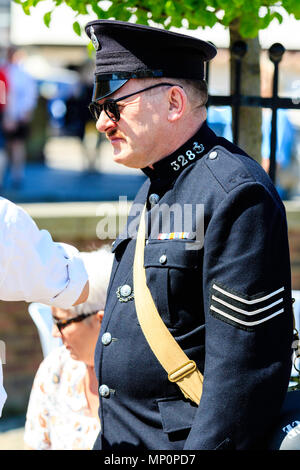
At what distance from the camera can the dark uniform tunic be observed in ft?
6.77

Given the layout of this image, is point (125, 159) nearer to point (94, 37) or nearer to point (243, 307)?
point (94, 37)

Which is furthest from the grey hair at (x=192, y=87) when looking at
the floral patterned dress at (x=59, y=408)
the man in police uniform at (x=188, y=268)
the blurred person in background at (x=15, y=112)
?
the blurred person in background at (x=15, y=112)

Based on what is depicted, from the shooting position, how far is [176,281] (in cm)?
221

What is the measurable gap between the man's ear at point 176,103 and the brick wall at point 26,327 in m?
3.30

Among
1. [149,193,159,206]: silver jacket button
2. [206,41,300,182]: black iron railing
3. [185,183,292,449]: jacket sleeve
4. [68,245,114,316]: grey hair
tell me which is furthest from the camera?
[206,41,300,182]: black iron railing

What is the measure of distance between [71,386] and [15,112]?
8.44 m

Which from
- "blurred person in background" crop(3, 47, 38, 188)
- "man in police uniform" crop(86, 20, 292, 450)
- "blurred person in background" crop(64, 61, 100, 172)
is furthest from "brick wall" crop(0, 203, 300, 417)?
"blurred person in background" crop(64, 61, 100, 172)

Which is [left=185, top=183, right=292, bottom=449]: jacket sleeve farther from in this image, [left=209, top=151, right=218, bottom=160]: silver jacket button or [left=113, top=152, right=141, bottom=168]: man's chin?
[left=113, top=152, right=141, bottom=168]: man's chin

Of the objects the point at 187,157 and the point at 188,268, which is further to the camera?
the point at 187,157

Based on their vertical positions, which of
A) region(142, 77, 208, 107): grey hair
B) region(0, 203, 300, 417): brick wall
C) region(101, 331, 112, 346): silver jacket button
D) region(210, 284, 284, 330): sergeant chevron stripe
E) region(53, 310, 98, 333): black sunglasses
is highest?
region(142, 77, 208, 107): grey hair

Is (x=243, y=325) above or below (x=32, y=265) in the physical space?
below

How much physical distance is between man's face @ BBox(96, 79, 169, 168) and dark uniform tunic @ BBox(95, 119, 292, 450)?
7cm

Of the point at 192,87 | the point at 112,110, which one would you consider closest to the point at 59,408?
the point at 112,110

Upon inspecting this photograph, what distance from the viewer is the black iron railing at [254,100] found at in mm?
3297
